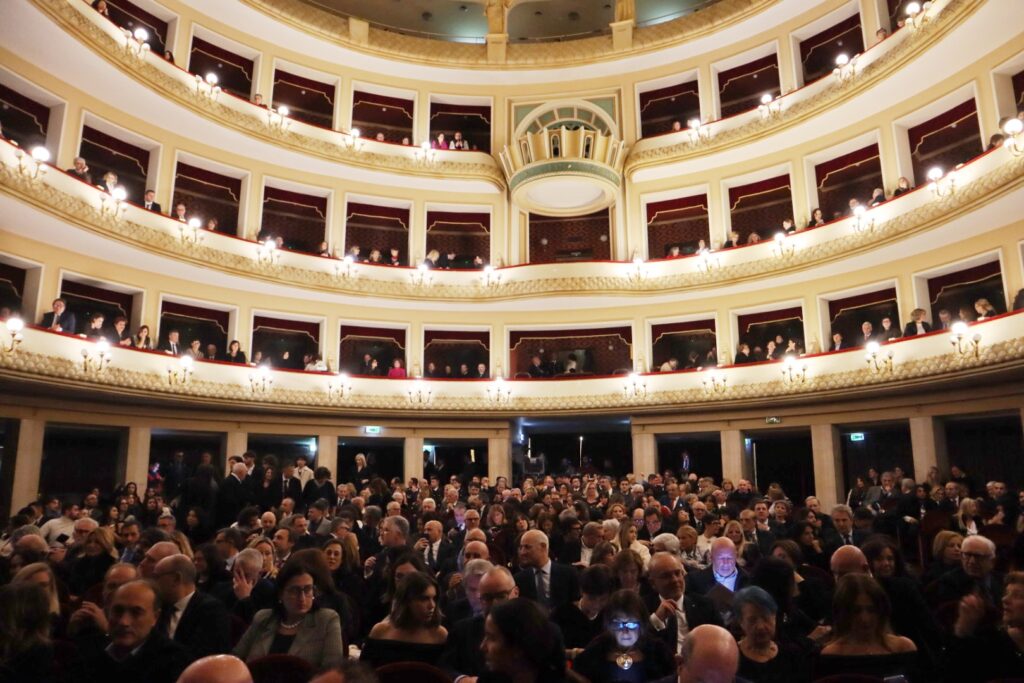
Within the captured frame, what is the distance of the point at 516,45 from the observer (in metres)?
20.5

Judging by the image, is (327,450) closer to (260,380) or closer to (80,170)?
(260,380)

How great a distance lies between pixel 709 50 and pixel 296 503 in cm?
1608

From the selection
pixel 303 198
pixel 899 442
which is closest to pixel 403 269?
pixel 303 198

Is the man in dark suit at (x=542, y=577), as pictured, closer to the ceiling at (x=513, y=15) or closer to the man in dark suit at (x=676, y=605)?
the man in dark suit at (x=676, y=605)

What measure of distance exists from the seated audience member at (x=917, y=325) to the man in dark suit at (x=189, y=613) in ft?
44.4

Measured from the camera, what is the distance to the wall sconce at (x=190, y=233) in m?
15.2

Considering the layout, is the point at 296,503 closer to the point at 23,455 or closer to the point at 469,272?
the point at 23,455

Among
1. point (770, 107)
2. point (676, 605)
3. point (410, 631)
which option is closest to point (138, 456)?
point (410, 631)

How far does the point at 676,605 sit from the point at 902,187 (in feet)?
44.6

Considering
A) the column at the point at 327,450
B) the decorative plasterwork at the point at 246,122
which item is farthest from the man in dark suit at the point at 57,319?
the column at the point at 327,450

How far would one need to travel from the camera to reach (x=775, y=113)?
17.2m

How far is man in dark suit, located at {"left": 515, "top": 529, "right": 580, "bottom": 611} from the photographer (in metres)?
4.97

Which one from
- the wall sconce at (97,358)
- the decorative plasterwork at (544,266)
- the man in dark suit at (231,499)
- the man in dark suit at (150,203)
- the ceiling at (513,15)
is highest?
the ceiling at (513,15)

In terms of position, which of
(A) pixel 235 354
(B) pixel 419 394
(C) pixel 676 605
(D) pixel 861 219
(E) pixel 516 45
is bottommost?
(C) pixel 676 605
